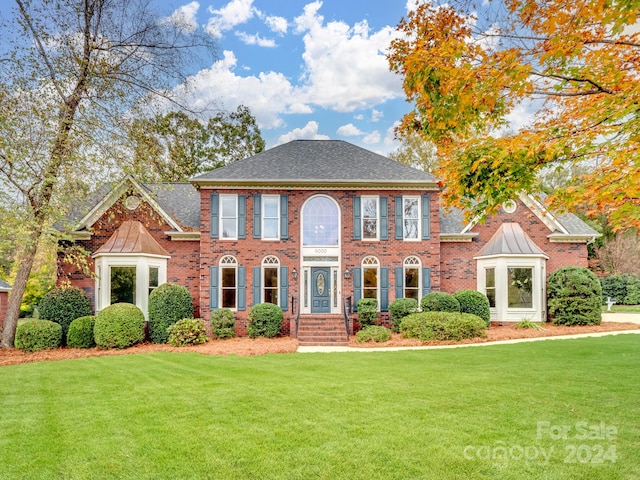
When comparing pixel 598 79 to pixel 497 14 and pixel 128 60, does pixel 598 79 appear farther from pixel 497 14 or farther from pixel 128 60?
pixel 128 60

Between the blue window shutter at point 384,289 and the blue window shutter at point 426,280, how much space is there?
1.44m

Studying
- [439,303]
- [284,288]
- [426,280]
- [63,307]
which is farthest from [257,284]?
[439,303]

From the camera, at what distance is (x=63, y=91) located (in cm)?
1347

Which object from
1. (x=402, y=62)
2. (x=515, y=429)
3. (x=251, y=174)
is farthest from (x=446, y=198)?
(x=251, y=174)

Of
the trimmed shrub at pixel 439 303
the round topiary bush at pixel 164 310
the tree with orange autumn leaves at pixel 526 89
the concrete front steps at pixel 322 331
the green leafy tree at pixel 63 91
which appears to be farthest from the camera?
the trimmed shrub at pixel 439 303

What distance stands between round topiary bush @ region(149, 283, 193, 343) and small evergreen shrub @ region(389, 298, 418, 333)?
299 inches

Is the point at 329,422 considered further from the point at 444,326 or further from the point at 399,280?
the point at 399,280

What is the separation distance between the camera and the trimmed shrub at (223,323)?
15086mm

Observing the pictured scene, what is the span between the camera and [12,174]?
1264 centimetres

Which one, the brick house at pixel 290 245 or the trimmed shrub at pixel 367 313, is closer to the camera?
the trimmed shrub at pixel 367 313

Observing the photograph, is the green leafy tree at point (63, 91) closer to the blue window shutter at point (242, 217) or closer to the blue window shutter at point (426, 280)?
the blue window shutter at point (242, 217)

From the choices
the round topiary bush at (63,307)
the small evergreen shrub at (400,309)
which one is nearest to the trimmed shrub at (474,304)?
the small evergreen shrub at (400,309)

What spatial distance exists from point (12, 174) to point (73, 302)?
4.79 metres

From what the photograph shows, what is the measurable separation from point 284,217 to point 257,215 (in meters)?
1.07
